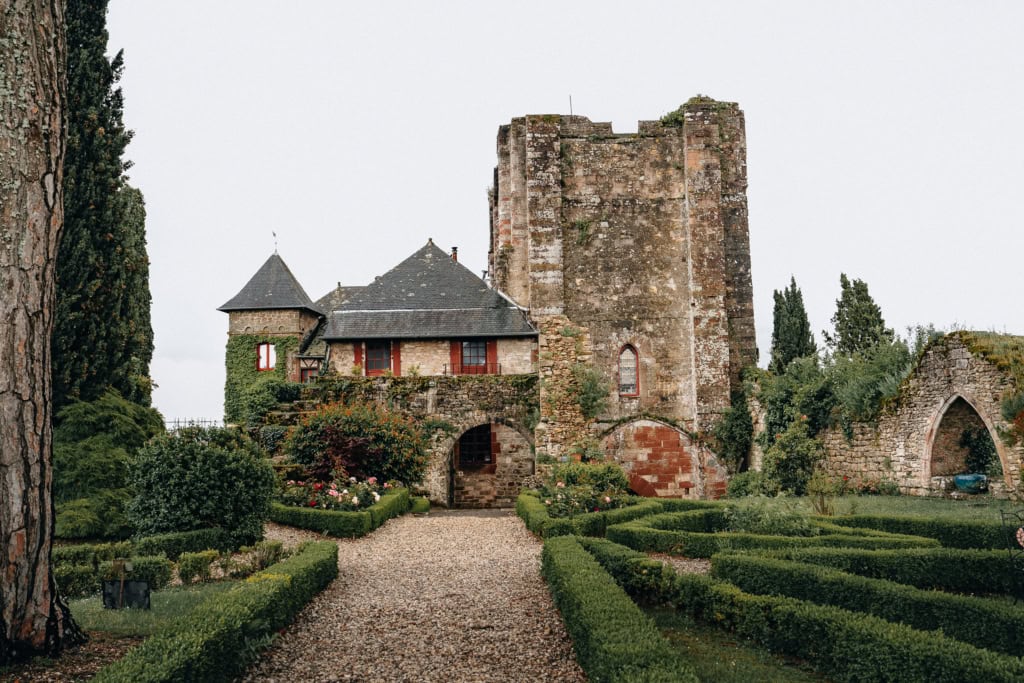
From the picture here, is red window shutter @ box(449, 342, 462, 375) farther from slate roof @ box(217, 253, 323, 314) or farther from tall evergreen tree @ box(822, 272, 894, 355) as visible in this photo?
tall evergreen tree @ box(822, 272, 894, 355)

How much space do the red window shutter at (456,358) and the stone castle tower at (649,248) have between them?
250 centimetres

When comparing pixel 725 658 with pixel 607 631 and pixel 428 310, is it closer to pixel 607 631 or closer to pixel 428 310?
pixel 607 631

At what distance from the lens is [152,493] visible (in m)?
10.3

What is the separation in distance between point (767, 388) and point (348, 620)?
15383 mm

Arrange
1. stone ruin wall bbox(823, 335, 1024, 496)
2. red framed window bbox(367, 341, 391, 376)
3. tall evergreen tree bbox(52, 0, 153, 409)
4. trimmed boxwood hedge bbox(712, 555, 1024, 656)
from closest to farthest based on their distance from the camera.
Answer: trimmed boxwood hedge bbox(712, 555, 1024, 656) → tall evergreen tree bbox(52, 0, 153, 409) → stone ruin wall bbox(823, 335, 1024, 496) → red framed window bbox(367, 341, 391, 376)

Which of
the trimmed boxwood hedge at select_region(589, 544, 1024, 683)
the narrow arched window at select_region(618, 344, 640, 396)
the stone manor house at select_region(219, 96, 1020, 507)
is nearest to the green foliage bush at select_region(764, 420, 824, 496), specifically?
the stone manor house at select_region(219, 96, 1020, 507)

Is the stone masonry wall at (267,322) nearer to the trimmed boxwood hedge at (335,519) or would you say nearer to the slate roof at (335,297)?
the slate roof at (335,297)

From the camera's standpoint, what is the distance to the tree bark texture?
17.1 feet

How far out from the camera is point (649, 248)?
2323 cm

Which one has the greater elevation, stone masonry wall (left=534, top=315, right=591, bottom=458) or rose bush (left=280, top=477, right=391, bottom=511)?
stone masonry wall (left=534, top=315, right=591, bottom=458)

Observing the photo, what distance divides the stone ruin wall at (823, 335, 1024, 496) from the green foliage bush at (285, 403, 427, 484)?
9.33 meters

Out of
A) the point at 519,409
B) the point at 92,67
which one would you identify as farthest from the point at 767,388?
the point at 92,67

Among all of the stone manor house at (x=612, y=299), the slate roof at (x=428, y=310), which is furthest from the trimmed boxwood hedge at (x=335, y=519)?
the slate roof at (x=428, y=310)

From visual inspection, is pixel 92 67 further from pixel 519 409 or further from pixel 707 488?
pixel 707 488
